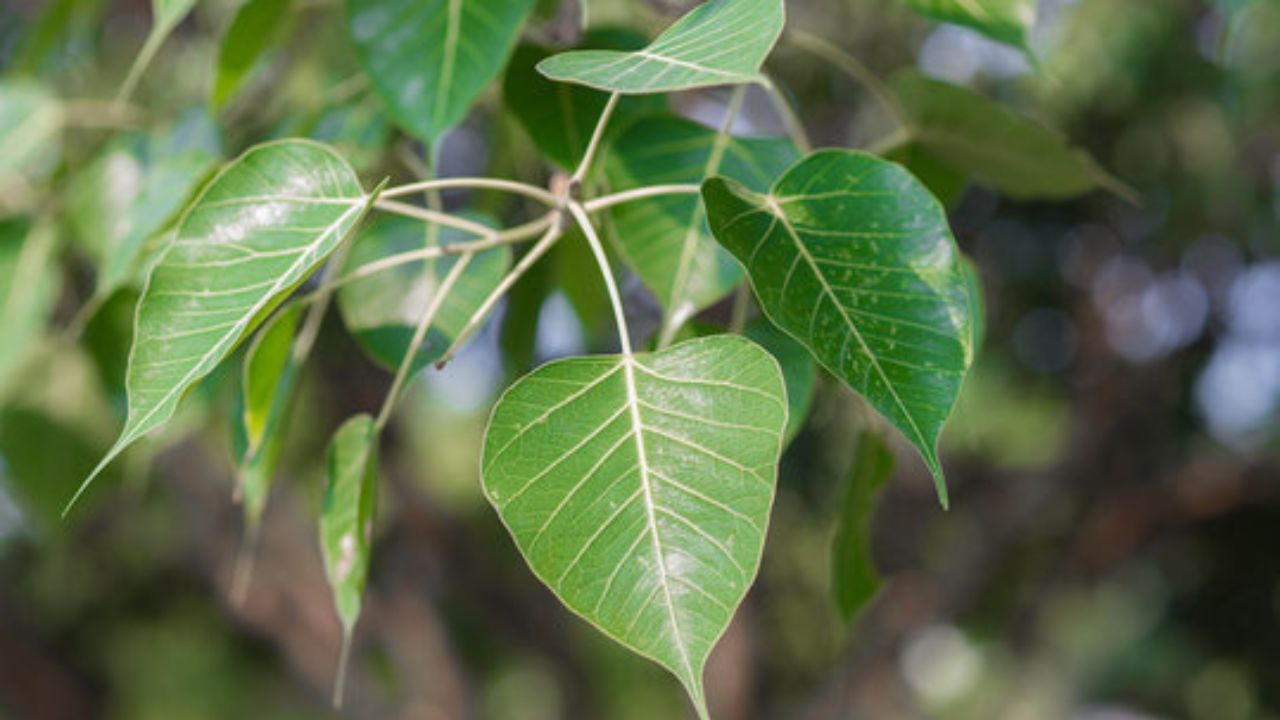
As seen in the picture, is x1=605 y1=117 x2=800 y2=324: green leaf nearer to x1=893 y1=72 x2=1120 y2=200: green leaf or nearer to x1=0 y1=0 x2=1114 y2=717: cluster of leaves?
x1=0 y1=0 x2=1114 y2=717: cluster of leaves

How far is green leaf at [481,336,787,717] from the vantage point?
403mm

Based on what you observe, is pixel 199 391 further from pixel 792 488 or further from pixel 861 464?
pixel 792 488

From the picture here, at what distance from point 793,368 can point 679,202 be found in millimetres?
104

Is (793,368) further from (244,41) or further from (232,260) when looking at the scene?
(244,41)

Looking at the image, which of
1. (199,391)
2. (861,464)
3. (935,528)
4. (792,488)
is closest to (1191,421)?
(935,528)

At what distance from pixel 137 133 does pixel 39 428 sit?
33 cm

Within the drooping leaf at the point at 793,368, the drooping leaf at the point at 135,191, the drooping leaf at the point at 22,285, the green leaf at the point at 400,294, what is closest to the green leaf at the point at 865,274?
the drooping leaf at the point at 793,368

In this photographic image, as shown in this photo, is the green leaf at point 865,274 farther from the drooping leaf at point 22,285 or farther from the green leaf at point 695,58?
the drooping leaf at point 22,285

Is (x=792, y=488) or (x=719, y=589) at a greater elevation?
(x=719, y=589)

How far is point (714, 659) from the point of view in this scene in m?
2.24

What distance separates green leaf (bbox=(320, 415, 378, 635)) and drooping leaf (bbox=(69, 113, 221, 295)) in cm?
18

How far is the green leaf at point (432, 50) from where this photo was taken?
1.88 ft

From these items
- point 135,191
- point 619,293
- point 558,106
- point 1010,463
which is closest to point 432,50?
point 558,106

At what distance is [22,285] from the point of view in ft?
2.67
